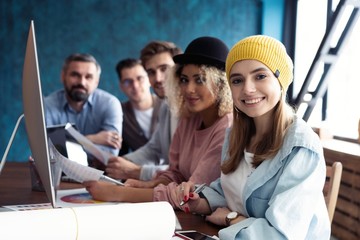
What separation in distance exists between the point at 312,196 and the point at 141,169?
1.24 m

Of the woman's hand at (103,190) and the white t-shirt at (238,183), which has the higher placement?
the white t-shirt at (238,183)

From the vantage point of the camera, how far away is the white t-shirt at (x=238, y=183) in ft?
4.73

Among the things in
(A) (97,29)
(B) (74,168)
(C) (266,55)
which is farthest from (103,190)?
(A) (97,29)

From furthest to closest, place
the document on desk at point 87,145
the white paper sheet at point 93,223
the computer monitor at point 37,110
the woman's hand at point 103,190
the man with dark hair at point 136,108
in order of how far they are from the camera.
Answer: the man with dark hair at point 136,108 < the document on desk at point 87,145 < the woman's hand at point 103,190 < the computer monitor at point 37,110 < the white paper sheet at point 93,223

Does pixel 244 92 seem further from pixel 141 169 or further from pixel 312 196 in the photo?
pixel 141 169

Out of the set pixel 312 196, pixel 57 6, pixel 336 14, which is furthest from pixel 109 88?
pixel 312 196

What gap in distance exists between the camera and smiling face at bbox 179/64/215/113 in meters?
1.93

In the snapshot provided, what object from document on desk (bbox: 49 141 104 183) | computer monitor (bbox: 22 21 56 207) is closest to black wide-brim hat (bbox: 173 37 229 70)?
document on desk (bbox: 49 141 104 183)

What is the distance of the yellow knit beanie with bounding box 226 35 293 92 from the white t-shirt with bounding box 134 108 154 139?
2457 millimetres

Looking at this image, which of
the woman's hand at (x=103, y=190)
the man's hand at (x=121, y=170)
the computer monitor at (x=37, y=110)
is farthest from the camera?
the man's hand at (x=121, y=170)

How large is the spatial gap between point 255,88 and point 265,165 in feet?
0.66

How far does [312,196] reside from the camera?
1227 mm

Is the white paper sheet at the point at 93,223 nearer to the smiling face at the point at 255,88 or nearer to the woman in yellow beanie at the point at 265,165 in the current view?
the woman in yellow beanie at the point at 265,165

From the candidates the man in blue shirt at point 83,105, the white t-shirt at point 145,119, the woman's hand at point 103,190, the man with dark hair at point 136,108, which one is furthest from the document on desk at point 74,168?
the white t-shirt at point 145,119
